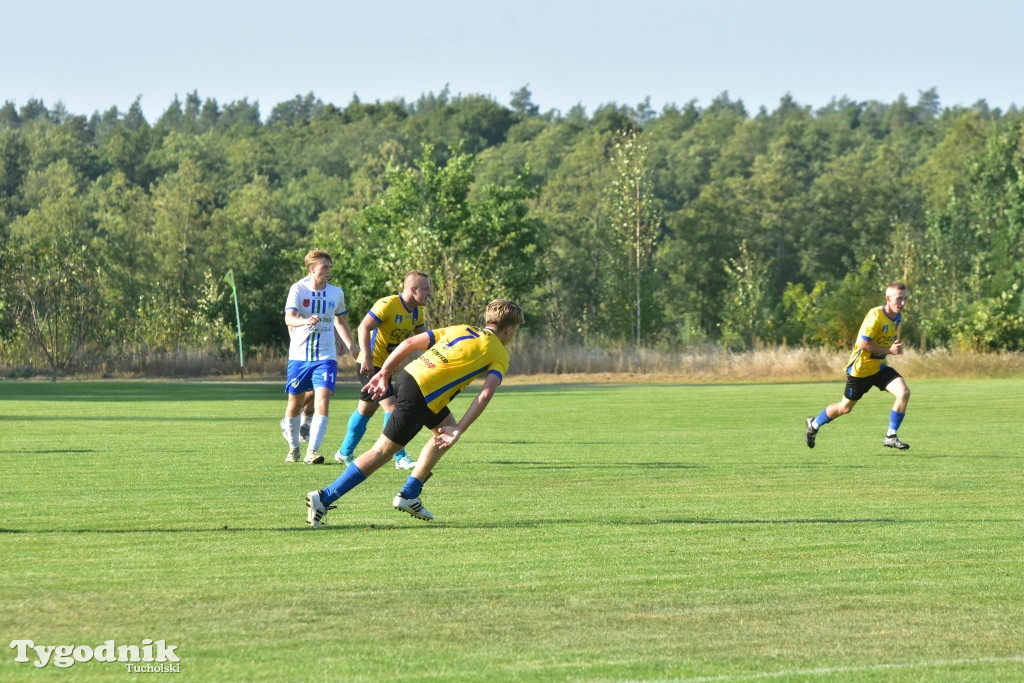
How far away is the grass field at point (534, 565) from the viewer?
5.93 metres

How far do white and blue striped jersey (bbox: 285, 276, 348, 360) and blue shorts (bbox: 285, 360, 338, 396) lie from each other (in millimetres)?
64

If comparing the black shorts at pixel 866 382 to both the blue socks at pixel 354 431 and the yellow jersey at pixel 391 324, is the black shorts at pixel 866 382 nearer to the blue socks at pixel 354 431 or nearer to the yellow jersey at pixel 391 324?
the yellow jersey at pixel 391 324

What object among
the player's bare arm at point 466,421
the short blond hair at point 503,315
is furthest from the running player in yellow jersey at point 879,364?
the player's bare arm at point 466,421

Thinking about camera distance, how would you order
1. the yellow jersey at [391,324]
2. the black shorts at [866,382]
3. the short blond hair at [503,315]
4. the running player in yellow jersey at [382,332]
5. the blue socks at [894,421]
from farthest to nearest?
the black shorts at [866,382] < the blue socks at [894,421] < the yellow jersey at [391,324] < the running player in yellow jersey at [382,332] < the short blond hair at [503,315]

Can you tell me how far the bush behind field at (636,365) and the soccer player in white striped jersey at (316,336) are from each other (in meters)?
33.8

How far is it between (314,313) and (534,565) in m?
6.75

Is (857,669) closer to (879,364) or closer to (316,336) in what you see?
(316,336)

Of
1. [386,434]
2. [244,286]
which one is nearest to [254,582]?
[386,434]

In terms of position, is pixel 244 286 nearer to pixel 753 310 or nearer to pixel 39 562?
pixel 753 310

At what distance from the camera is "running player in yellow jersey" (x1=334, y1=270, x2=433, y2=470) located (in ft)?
43.7

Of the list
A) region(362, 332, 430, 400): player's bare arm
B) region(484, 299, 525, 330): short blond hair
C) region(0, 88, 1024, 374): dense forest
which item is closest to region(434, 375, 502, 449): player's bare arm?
region(484, 299, 525, 330): short blond hair

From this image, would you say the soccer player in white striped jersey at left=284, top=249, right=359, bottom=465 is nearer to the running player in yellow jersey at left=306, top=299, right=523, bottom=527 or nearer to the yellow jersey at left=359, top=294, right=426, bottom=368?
the yellow jersey at left=359, top=294, right=426, bottom=368

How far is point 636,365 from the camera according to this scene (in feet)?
167

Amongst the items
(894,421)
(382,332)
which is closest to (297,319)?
(382,332)
